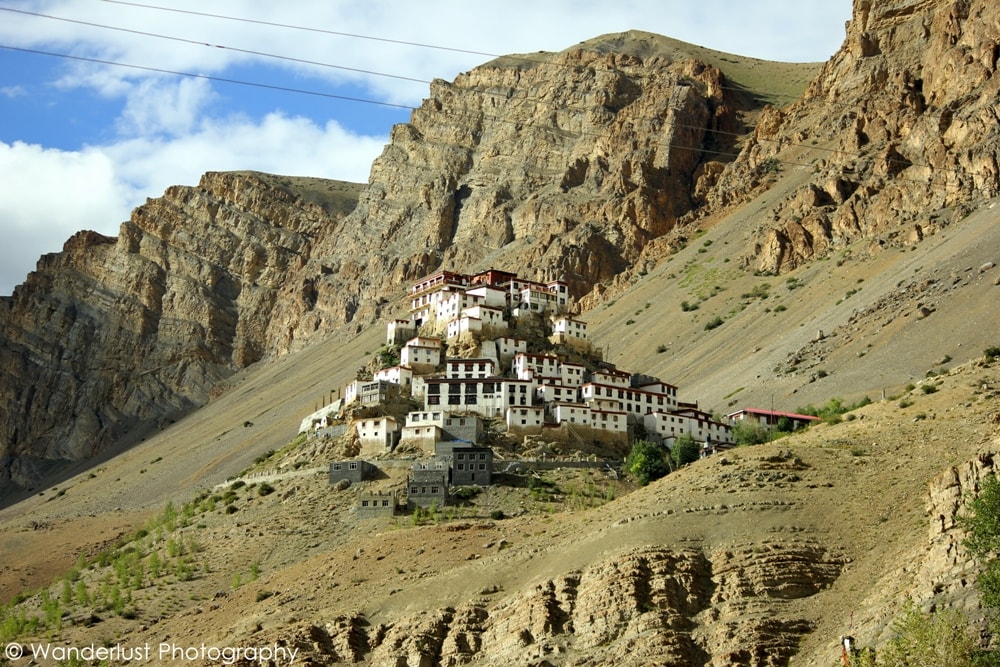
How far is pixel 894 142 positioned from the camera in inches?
6742

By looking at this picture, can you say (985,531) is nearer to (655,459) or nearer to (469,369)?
(655,459)

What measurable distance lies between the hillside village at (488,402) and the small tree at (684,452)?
80 cm

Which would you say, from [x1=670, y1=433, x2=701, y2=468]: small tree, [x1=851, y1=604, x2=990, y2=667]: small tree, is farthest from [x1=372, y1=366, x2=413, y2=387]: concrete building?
[x1=851, y1=604, x2=990, y2=667]: small tree

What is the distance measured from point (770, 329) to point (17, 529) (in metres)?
77.8

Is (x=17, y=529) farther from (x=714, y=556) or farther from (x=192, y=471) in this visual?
(x=714, y=556)

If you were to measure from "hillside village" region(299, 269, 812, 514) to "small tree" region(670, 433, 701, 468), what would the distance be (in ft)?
2.64

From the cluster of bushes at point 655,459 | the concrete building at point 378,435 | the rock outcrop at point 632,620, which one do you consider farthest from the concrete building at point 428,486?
the rock outcrop at point 632,620

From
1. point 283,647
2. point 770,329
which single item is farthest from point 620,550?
point 770,329

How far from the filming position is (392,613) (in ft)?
216

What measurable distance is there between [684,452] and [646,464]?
3.35m

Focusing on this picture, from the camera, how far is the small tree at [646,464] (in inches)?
3652

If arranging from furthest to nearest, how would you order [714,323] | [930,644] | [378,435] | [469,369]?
[714,323], [469,369], [378,435], [930,644]

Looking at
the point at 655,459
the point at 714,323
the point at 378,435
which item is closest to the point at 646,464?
the point at 655,459

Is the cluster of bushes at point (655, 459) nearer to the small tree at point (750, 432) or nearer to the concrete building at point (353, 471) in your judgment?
the small tree at point (750, 432)
